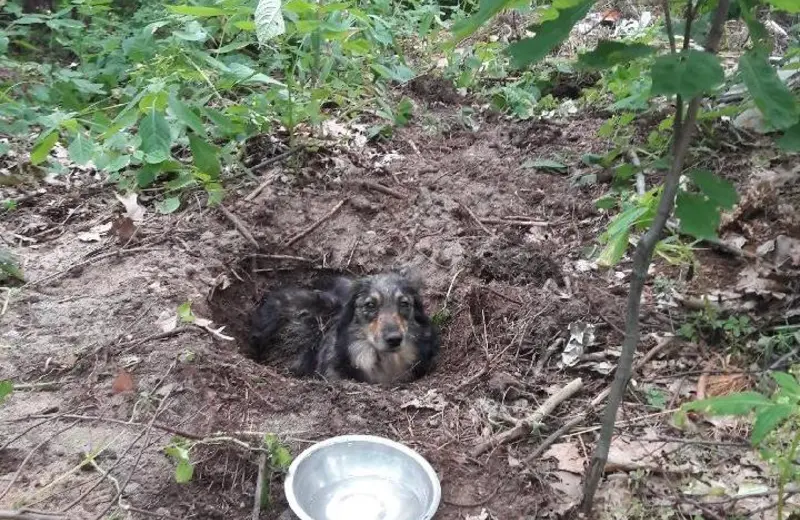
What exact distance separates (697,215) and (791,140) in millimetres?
332

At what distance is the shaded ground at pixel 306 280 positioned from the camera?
118 inches

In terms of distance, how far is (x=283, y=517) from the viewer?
2.84 meters

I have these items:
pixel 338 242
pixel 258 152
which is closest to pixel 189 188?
pixel 258 152

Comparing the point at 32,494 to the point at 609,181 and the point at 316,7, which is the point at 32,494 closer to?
the point at 316,7

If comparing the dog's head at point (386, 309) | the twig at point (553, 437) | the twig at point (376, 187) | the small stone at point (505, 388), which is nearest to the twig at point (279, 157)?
the twig at point (376, 187)

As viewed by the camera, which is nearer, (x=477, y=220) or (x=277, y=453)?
(x=277, y=453)

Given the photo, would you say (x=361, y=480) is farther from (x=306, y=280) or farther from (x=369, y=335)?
(x=306, y=280)

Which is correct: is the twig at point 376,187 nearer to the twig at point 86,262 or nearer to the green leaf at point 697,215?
the twig at point 86,262

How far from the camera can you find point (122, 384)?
3432 millimetres

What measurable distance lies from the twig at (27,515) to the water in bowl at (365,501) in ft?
3.12

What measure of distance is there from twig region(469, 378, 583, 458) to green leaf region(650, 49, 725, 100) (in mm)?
1718

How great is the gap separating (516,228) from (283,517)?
2.91 m

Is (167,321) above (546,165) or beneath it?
beneath

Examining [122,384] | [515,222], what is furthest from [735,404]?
[515,222]
